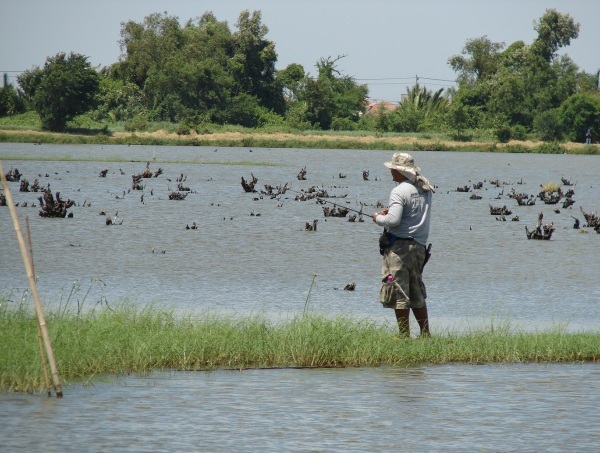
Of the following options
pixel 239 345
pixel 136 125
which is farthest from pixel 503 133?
pixel 239 345

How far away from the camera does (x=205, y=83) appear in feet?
267

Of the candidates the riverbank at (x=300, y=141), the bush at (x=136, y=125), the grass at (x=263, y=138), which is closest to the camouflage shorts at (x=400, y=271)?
the riverbank at (x=300, y=141)

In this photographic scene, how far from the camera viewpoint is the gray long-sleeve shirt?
932 cm

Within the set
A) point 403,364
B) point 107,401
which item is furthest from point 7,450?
point 403,364

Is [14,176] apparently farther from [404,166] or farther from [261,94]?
[261,94]

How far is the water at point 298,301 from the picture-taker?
22.4 ft

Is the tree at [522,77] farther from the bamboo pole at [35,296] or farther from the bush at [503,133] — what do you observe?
the bamboo pole at [35,296]

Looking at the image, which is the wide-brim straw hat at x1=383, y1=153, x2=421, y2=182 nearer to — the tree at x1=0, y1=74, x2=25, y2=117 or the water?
the water

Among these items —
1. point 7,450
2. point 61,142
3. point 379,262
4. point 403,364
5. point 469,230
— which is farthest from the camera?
point 61,142

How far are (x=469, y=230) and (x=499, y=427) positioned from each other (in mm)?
18745

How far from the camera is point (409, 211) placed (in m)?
9.43

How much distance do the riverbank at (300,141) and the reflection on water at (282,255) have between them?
2991 cm

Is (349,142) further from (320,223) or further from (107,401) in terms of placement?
(107,401)

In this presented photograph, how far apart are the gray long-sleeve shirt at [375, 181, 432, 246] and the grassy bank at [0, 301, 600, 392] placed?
978mm
